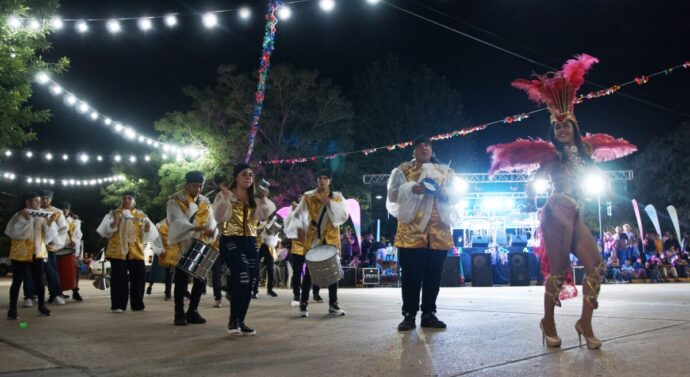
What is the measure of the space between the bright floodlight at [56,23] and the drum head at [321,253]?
7735 millimetres

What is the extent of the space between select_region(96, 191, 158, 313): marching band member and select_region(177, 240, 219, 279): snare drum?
2.73m

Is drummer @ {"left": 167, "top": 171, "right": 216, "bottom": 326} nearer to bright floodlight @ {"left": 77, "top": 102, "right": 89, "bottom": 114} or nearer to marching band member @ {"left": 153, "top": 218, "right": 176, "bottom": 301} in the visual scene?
marching band member @ {"left": 153, "top": 218, "right": 176, "bottom": 301}

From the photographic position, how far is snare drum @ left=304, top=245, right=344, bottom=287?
6949 mm

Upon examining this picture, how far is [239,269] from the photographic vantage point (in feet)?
17.7

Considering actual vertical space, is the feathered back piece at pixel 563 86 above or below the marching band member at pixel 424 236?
above

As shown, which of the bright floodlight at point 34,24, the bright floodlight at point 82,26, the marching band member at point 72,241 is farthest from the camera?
the bright floodlight at point 82,26

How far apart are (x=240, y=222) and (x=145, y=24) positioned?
9.17 metres

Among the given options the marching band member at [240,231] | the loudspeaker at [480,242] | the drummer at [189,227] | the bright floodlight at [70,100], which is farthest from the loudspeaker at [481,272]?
the bright floodlight at [70,100]

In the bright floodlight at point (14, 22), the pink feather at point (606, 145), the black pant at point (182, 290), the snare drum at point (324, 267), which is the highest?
the bright floodlight at point (14, 22)

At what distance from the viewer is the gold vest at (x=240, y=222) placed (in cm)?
556

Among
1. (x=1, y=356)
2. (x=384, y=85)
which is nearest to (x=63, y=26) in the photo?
(x=1, y=356)

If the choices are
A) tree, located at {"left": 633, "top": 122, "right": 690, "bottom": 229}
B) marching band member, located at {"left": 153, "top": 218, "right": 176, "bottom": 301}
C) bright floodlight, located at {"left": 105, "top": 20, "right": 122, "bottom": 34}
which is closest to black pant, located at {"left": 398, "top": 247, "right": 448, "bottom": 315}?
marching band member, located at {"left": 153, "top": 218, "right": 176, "bottom": 301}

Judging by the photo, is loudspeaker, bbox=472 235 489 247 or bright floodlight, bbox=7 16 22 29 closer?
bright floodlight, bbox=7 16 22 29

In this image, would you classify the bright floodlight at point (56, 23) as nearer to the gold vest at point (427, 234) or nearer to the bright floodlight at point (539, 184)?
the gold vest at point (427, 234)
